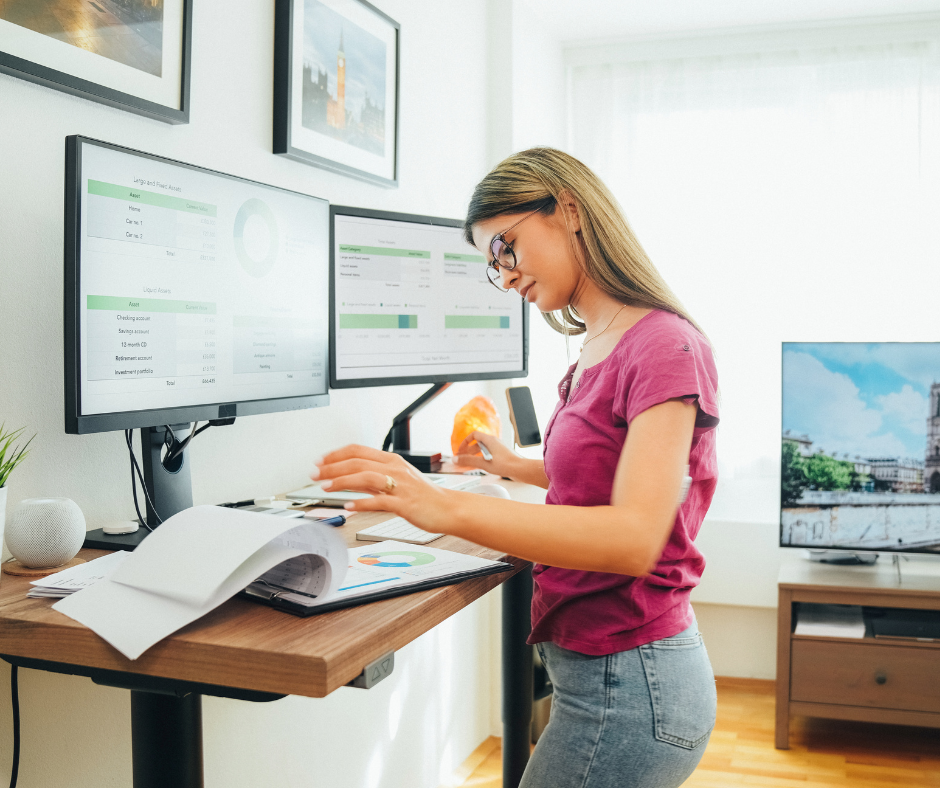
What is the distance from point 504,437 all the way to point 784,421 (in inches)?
36.6

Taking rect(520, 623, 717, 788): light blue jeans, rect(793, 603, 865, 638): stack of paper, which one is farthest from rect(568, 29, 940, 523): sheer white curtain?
rect(520, 623, 717, 788): light blue jeans

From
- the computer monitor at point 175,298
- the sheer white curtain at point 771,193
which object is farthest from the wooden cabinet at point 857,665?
the computer monitor at point 175,298

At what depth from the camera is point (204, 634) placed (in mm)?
831

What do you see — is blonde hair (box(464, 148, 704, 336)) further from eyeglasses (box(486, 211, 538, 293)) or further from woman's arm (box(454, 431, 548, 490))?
woman's arm (box(454, 431, 548, 490))

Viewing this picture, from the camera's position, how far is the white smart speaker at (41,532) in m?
1.06

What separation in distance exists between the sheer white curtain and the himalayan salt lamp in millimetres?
1474

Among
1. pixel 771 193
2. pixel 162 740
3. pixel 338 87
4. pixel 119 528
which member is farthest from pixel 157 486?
pixel 771 193

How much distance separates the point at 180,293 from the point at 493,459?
1.90 feet

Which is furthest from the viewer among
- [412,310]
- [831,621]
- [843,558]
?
[843,558]

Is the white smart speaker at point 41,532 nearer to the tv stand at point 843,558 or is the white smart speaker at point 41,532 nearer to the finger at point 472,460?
the finger at point 472,460

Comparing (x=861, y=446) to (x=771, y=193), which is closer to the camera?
(x=861, y=446)

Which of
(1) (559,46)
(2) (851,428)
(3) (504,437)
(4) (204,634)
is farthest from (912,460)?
(4) (204,634)

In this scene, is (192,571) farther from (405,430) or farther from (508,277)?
(405,430)

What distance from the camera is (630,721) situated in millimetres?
1003
